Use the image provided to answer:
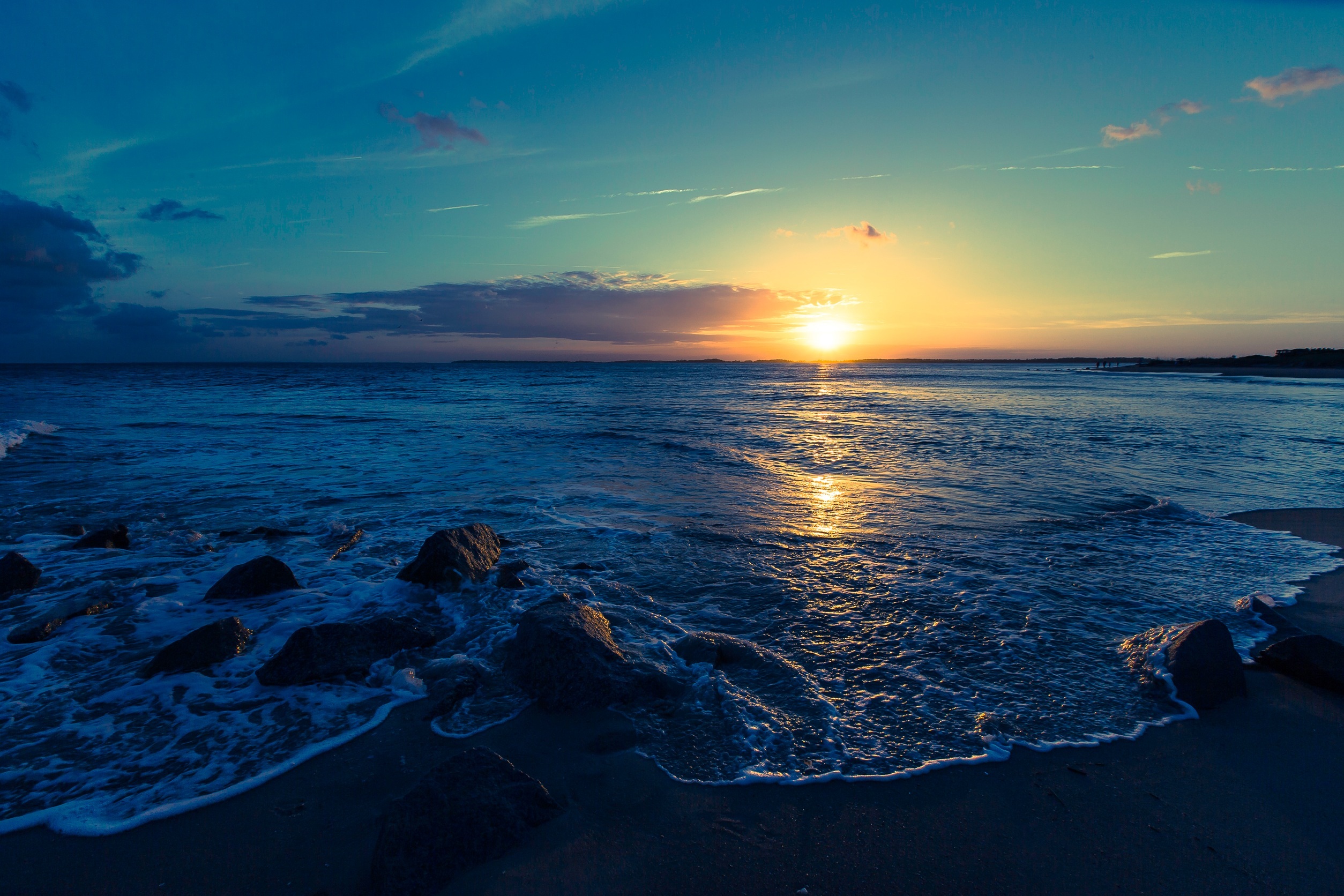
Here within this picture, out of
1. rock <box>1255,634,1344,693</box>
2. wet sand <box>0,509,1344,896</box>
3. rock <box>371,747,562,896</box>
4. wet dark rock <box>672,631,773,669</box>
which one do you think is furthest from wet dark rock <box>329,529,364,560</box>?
rock <box>1255,634,1344,693</box>

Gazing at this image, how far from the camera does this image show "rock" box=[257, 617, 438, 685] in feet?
13.6

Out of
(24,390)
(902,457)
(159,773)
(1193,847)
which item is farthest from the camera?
(24,390)

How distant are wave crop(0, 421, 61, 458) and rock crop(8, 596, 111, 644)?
1252 cm

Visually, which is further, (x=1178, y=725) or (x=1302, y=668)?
(x=1302, y=668)

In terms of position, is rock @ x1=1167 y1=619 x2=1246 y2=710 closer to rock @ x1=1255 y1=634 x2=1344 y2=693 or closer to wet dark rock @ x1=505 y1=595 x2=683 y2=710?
rock @ x1=1255 y1=634 x2=1344 y2=693

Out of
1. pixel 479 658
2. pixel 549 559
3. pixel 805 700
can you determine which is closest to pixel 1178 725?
pixel 805 700

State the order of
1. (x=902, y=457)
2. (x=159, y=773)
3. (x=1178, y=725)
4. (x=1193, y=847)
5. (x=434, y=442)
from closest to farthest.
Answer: (x=1193, y=847)
(x=159, y=773)
(x=1178, y=725)
(x=902, y=457)
(x=434, y=442)

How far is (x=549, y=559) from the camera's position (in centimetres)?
674

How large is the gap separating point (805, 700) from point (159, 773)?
3.81 meters

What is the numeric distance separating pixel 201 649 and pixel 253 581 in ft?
4.83

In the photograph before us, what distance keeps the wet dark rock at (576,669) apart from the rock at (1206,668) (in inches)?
136

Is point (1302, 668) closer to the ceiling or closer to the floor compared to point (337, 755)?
closer to the ceiling

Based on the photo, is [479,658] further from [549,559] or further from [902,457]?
[902,457]

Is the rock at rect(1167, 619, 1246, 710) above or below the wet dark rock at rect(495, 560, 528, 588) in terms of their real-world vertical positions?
above
